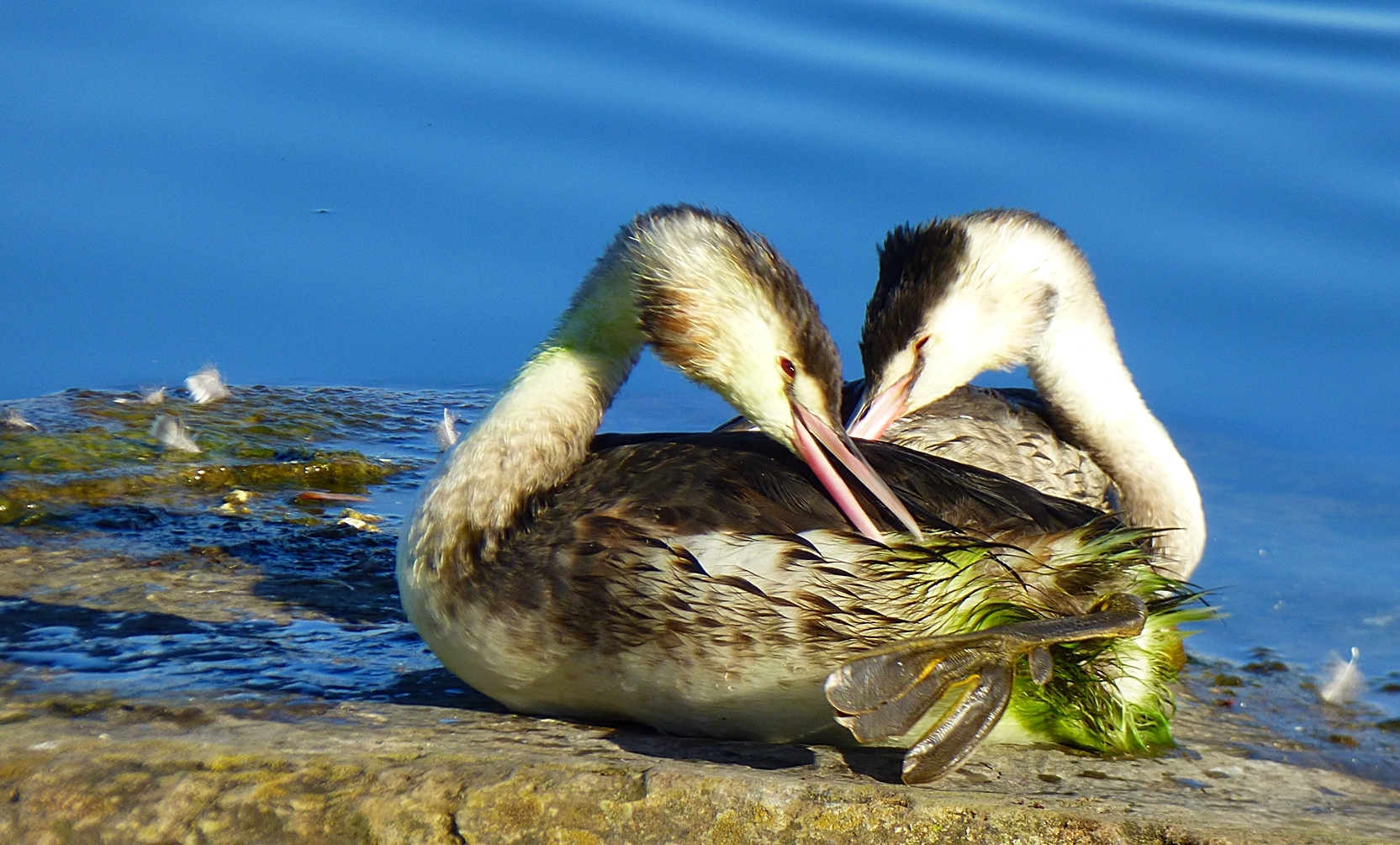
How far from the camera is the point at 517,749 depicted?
3393 mm

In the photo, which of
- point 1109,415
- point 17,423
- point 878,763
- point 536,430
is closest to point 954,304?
point 1109,415

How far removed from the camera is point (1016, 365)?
18.3 feet

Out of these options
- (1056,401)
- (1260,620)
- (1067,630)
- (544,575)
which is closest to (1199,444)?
(1056,401)

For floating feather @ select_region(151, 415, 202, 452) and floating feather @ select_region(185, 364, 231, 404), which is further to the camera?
floating feather @ select_region(185, 364, 231, 404)

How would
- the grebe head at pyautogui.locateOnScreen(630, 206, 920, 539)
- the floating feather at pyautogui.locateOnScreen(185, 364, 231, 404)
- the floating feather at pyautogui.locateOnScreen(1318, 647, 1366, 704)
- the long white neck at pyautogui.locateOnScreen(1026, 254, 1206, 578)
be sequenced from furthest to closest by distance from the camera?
the floating feather at pyautogui.locateOnScreen(185, 364, 231, 404) → the long white neck at pyautogui.locateOnScreen(1026, 254, 1206, 578) → the floating feather at pyautogui.locateOnScreen(1318, 647, 1366, 704) → the grebe head at pyautogui.locateOnScreen(630, 206, 920, 539)

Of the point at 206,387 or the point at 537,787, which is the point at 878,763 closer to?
the point at 537,787

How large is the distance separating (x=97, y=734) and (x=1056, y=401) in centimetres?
330

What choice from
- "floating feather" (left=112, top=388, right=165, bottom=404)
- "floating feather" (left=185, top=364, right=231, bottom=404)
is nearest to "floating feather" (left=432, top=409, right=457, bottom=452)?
"floating feather" (left=185, top=364, right=231, bottom=404)

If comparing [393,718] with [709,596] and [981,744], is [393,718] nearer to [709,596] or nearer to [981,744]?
[709,596]

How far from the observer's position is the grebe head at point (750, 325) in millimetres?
4000

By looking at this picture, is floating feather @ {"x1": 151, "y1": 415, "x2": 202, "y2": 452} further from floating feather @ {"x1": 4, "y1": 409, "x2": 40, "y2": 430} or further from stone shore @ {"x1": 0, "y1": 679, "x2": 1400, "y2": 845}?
stone shore @ {"x1": 0, "y1": 679, "x2": 1400, "y2": 845}

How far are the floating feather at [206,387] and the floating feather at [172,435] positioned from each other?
440mm

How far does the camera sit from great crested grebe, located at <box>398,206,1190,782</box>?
3562 mm

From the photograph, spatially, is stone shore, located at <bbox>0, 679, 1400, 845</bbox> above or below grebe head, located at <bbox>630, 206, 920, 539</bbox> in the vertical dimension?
below
